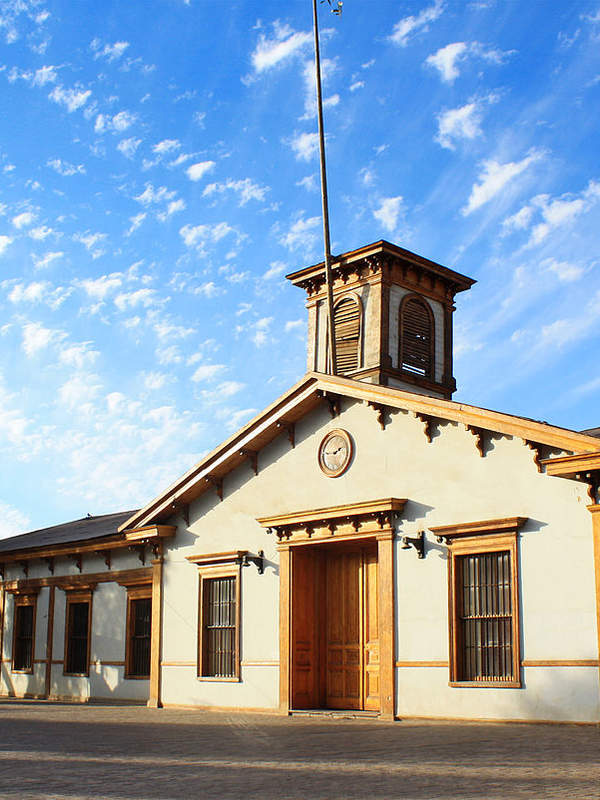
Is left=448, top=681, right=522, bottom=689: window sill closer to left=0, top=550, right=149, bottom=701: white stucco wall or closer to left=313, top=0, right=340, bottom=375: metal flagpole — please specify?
left=313, top=0, right=340, bottom=375: metal flagpole

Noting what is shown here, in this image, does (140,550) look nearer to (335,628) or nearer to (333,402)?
(335,628)

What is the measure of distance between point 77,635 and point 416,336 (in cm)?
1084

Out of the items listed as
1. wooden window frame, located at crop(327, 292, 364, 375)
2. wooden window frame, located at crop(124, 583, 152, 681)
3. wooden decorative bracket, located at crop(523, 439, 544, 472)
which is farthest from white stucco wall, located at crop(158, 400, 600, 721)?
wooden window frame, located at crop(327, 292, 364, 375)

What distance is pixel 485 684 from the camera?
14359mm

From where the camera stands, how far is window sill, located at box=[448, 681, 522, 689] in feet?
45.9

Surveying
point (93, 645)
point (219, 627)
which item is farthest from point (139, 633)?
point (219, 627)

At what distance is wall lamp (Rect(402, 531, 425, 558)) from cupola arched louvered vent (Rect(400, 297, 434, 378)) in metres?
5.88

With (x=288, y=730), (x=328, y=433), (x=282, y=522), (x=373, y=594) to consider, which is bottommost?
(x=288, y=730)

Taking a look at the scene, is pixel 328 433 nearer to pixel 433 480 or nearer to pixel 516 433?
pixel 433 480

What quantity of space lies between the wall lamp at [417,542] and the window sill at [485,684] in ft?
6.61

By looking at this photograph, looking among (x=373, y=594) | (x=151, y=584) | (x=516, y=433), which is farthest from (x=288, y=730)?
(x=151, y=584)

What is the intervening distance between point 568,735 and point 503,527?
3300 mm

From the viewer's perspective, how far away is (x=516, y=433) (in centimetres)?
1416

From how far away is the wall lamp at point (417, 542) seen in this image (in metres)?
15.5
